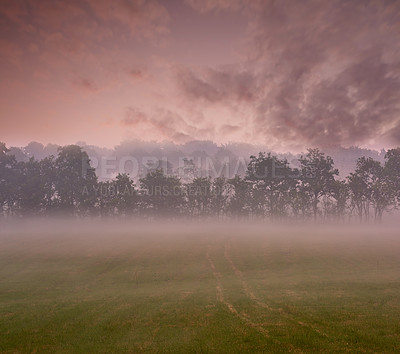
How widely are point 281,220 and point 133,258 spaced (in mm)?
78737

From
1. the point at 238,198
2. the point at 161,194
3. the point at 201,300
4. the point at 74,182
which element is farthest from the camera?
the point at 238,198

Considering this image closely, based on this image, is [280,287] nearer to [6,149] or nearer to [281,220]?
[281,220]

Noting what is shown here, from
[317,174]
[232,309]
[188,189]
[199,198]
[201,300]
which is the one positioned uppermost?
[317,174]

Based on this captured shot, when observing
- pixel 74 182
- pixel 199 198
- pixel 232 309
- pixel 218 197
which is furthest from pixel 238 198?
pixel 232 309

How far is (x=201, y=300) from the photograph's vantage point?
A: 23141mm

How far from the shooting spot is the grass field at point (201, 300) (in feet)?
48.4

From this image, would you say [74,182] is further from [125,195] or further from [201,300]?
[201,300]

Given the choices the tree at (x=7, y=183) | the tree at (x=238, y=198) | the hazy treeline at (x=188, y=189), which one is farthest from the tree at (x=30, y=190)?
the tree at (x=238, y=198)

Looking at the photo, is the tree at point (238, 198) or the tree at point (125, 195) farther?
the tree at point (238, 198)

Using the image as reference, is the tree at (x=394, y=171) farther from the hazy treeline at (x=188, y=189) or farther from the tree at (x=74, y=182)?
the tree at (x=74, y=182)

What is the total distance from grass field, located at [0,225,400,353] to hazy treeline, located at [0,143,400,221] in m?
52.8

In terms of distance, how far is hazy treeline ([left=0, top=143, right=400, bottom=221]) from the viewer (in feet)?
322

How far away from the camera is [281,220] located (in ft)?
353

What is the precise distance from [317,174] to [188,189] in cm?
5781
